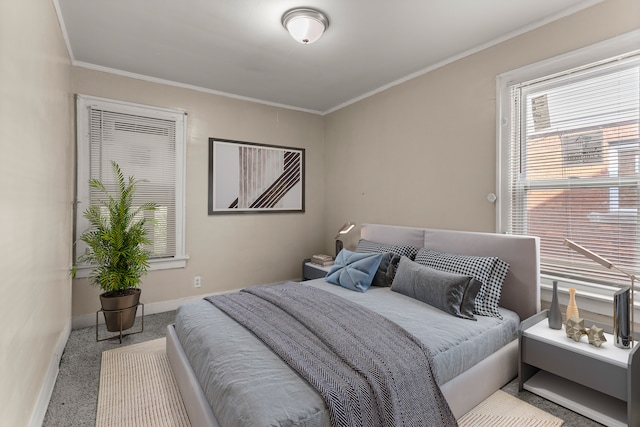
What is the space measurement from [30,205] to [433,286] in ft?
8.22

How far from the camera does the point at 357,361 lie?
Answer: 154 centimetres

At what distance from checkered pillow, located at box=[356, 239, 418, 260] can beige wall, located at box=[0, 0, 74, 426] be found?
103 inches

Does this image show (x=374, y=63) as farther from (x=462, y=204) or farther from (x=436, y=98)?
(x=462, y=204)

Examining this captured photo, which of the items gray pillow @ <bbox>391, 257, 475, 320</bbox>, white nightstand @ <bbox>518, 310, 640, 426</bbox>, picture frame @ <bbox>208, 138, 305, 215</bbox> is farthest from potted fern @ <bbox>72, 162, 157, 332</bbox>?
white nightstand @ <bbox>518, 310, 640, 426</bbox>

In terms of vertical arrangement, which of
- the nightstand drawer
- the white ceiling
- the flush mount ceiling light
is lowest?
the nightstand drawer

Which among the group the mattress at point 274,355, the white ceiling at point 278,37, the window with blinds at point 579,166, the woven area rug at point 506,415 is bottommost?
the woven area rug at point 506,415

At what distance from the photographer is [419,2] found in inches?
86.7

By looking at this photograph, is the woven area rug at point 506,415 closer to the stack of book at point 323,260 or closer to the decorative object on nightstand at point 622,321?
the decorative object on nightstand at point 622,321

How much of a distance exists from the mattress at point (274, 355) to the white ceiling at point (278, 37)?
7.01ft

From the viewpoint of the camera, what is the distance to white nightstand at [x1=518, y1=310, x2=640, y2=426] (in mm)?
1679

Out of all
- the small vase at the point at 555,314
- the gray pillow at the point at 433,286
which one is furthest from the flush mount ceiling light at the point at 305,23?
the small vase at the point at 555,314

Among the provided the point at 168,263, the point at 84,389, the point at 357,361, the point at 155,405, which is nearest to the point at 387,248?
the point at 357,361

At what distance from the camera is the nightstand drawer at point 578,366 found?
1703 millimetres

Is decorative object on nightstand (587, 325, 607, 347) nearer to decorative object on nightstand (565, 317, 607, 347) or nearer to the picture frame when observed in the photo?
decorative object on nightstand (565, 317, 607, 347)
